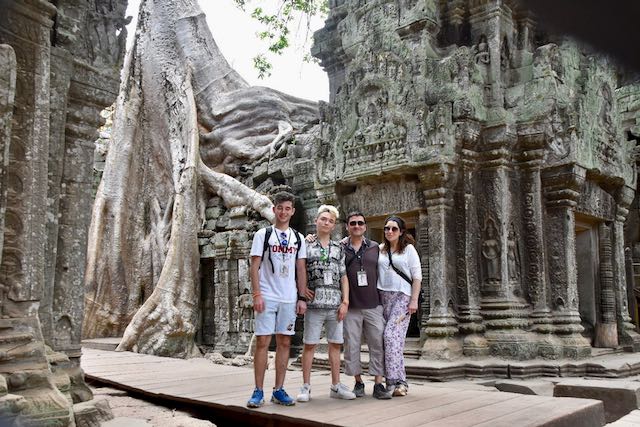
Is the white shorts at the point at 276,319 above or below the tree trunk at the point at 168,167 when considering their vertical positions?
below

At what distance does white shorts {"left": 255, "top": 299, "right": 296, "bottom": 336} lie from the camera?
13.3 ft

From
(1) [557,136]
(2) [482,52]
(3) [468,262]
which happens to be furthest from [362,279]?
(2) [482,52]

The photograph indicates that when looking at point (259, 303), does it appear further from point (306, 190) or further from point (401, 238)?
point (306, 190)

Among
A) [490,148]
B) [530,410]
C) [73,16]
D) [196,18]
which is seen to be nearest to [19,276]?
[73,16]

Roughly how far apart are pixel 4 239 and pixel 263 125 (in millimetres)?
8996

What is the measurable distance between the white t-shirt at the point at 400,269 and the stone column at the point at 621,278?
5.08 metres

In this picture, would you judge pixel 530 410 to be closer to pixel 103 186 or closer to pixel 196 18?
pixel 103 186

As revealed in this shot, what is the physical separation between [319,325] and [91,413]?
1.55 m

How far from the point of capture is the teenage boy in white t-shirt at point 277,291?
4.05m

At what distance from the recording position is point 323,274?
171 inches

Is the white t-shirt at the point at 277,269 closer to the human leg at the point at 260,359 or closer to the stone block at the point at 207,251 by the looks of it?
the human leg at the point at 260,359

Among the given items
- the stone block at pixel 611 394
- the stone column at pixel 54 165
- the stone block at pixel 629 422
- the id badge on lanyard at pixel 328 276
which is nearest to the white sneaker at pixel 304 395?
the id badge on lanyard at pixel 328 276

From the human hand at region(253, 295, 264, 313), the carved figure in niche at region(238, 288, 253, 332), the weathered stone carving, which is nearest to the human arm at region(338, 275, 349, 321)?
the human hand at region(253, 295, 264, 313)

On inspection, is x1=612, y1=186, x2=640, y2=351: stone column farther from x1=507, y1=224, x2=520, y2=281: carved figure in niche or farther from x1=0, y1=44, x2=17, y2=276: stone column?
x1=0, y1=44, x2=17, y2=276: stone column
